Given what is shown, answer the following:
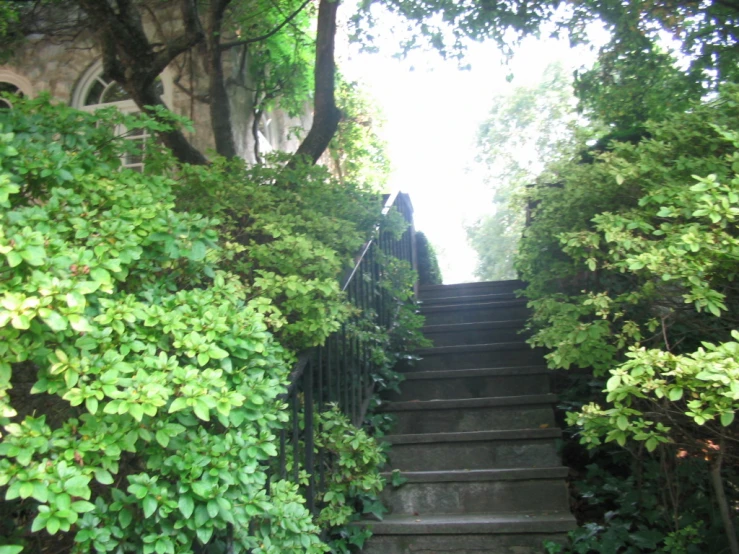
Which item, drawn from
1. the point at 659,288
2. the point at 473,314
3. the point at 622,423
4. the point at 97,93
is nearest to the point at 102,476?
the point at 622,423

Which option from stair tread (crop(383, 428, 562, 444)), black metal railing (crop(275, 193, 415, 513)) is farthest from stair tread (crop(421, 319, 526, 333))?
stair tread (crop(383, 428, 562, 444))

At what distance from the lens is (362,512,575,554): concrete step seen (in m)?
3.45

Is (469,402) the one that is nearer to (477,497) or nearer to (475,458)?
(475,458)

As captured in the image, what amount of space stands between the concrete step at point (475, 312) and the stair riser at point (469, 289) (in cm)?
70

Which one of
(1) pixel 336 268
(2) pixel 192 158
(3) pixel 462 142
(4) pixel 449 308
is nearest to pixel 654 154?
(1) pixel 336 268

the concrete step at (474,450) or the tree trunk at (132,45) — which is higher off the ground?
the tree trunk at (132,45)

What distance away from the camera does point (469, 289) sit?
308 inches

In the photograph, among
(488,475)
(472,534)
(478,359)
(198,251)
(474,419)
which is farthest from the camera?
(478,359)

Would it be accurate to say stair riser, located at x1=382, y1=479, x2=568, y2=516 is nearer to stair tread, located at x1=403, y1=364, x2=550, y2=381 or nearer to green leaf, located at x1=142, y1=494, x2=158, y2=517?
stair tread, located at x1=403, y1=364, x2=550, y2=381

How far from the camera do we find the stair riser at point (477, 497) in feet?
12.3

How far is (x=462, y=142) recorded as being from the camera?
25406mm

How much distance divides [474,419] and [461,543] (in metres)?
1.18

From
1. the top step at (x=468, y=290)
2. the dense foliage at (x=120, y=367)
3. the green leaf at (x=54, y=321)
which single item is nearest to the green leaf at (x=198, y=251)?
the dense foliage at (x=120, y=367)

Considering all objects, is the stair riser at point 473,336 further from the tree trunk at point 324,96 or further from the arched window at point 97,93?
the arched window at point 97,93
